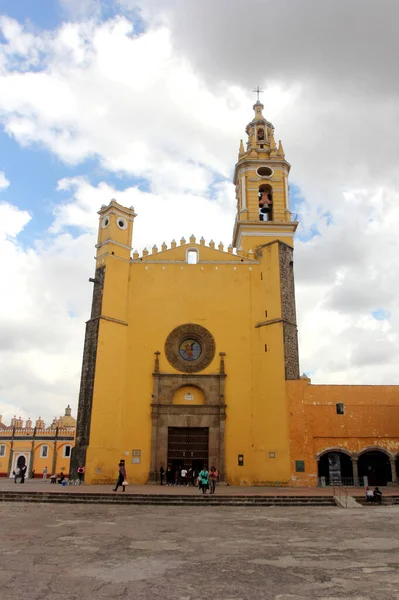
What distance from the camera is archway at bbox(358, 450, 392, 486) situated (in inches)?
933

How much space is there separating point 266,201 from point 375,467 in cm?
1560

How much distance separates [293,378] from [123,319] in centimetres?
909

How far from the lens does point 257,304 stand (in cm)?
2616

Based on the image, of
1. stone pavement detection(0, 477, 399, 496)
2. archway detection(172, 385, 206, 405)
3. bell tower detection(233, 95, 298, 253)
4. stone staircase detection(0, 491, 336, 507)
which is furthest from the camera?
bell tower detection(233, 95, 298, 253)

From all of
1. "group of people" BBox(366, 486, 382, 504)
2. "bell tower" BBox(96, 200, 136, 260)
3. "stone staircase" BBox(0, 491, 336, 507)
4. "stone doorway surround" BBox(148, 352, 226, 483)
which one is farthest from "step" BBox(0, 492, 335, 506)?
"bell tower" BBox(96, 200, 136, 260)

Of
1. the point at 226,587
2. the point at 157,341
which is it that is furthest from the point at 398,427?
the point at 226,587

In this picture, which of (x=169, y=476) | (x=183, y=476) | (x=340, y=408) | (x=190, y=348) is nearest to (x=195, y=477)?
(x=183, y=476)

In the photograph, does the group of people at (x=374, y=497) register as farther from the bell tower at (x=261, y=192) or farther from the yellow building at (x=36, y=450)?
the yellow building at (x=36, y=450)

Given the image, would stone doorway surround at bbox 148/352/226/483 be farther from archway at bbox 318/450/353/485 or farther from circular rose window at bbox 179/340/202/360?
archway at bbox 318/450/353/485

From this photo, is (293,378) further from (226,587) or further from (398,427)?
(226,587)

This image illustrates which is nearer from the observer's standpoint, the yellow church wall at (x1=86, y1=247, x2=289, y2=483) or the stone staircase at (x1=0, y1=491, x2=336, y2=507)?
the stone staircase at (x1=0, y1=491, x2=336, y2=507)

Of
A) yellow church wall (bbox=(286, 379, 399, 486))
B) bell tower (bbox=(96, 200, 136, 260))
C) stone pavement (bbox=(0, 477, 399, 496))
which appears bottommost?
stone pavement (bbox=(0, 477, 399, 496))

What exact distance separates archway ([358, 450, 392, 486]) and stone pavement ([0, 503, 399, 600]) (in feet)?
37.4

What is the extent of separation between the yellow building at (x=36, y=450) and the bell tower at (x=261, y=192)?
23.5 m
